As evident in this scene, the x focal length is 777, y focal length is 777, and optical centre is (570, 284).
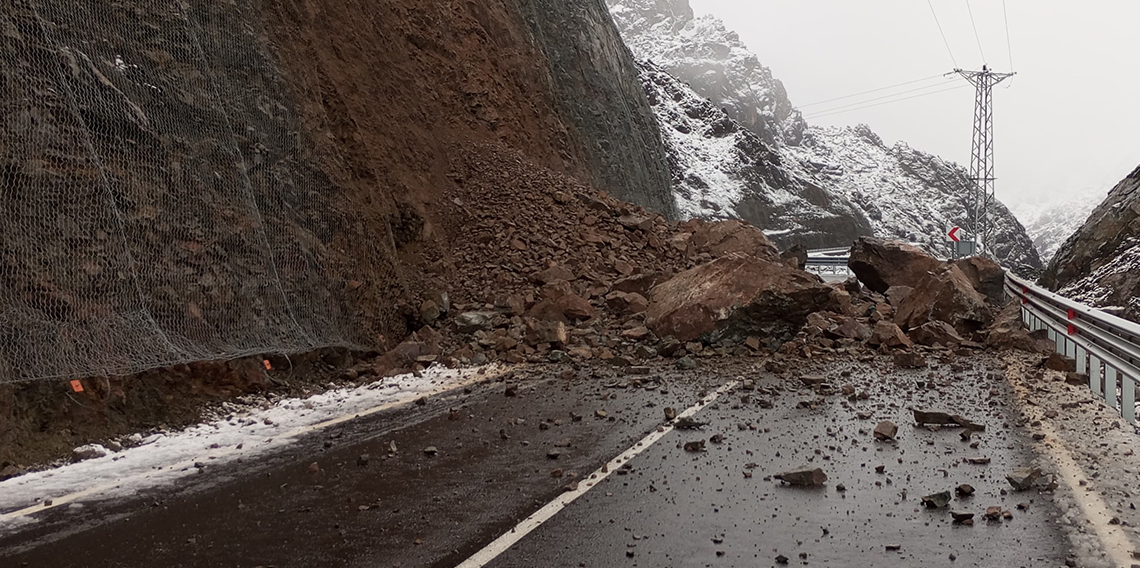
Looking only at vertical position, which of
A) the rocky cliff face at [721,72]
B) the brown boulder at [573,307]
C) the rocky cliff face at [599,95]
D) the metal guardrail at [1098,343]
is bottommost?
the metal guardrail at [1098,343]

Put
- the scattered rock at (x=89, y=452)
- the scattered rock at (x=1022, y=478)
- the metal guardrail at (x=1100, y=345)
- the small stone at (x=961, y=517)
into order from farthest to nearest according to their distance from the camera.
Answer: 1. the metal guardrail at (x=1100, y=345)
2. the scattered rock at (x=89, y=452)
3. the scattered rock at (x=1022, y=478)
4. the small stone at (x=961, y=517)

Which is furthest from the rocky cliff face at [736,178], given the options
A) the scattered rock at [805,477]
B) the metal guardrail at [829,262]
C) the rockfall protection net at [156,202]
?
the scattered rock at [805,477]

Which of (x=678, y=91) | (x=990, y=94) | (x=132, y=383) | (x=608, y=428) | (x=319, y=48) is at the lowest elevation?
(x=608, y=428)

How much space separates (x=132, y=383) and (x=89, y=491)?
2081 millimetres

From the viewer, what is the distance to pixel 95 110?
787 cm

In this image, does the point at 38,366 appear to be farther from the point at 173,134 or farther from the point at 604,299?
the point at 604,299

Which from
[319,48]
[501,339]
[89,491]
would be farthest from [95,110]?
[319,48]

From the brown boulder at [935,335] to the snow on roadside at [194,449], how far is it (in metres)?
7.46

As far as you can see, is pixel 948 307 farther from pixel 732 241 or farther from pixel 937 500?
pixel 937 500

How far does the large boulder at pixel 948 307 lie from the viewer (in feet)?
42.3

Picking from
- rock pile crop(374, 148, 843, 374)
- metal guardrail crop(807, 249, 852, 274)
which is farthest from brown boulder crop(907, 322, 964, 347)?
metal guardrail crop(807, 249, 852, 274)

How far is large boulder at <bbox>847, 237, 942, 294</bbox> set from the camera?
60.6ft

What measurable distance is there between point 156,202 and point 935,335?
1101 cm

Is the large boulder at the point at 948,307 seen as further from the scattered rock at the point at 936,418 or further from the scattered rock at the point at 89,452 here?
the scattered rock at the point at 89,452
